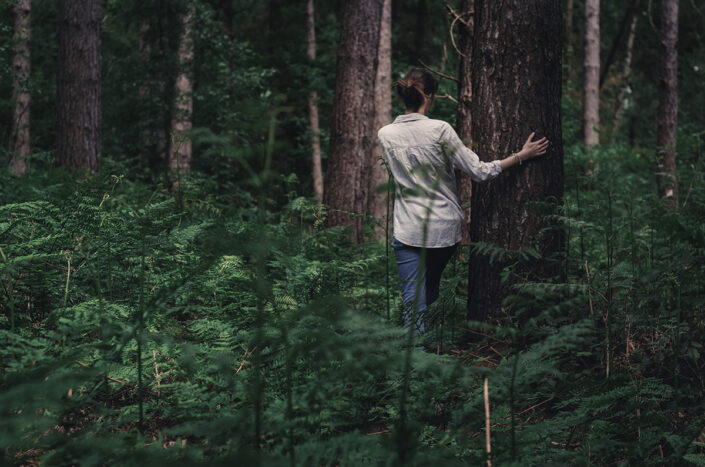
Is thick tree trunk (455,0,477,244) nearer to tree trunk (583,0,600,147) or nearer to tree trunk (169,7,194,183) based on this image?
tree trunk (169,7,194,183)

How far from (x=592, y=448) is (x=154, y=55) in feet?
40.3

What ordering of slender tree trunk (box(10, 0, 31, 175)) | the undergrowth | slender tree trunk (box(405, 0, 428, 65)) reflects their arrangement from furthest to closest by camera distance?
1. slender tree trunk (box(405, 0, 428, 65))
2. slender tree trunk (box(10, 0, 31, 175))
3. the undergrowth

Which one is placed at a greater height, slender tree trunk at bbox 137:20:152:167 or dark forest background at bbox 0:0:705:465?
slender tree trunk at bbox 137:20:152:167

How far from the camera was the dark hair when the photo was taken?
4.03 meters

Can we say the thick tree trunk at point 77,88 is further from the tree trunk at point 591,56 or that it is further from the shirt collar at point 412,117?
the tree trunk at point 591,56

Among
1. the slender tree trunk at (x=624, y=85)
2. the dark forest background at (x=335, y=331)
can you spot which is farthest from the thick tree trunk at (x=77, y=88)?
the slender tree trunk at (x=624, y=85)

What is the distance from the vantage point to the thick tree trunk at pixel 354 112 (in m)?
8.27

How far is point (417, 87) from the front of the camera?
402 centimetres

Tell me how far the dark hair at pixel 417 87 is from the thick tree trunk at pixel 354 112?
165 inches

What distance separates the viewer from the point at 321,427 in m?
2.25

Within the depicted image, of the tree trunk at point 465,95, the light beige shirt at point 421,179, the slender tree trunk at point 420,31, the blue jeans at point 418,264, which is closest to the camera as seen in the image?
the light beige shirt at point 421,179

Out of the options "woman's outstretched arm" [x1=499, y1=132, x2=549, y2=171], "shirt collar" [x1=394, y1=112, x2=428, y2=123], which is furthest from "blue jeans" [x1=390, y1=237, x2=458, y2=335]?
"shirt collar" [x1=394, y1=112, x2=428, y2=123]

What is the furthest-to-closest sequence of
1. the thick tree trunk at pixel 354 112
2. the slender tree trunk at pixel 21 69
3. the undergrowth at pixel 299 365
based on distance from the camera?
the slender tree trunk at pixel 21 69
the thick tree trunk at pixel 354 112
the undergrowth at pixel 299 365

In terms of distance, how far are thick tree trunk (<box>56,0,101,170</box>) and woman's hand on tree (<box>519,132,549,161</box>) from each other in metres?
7.66
